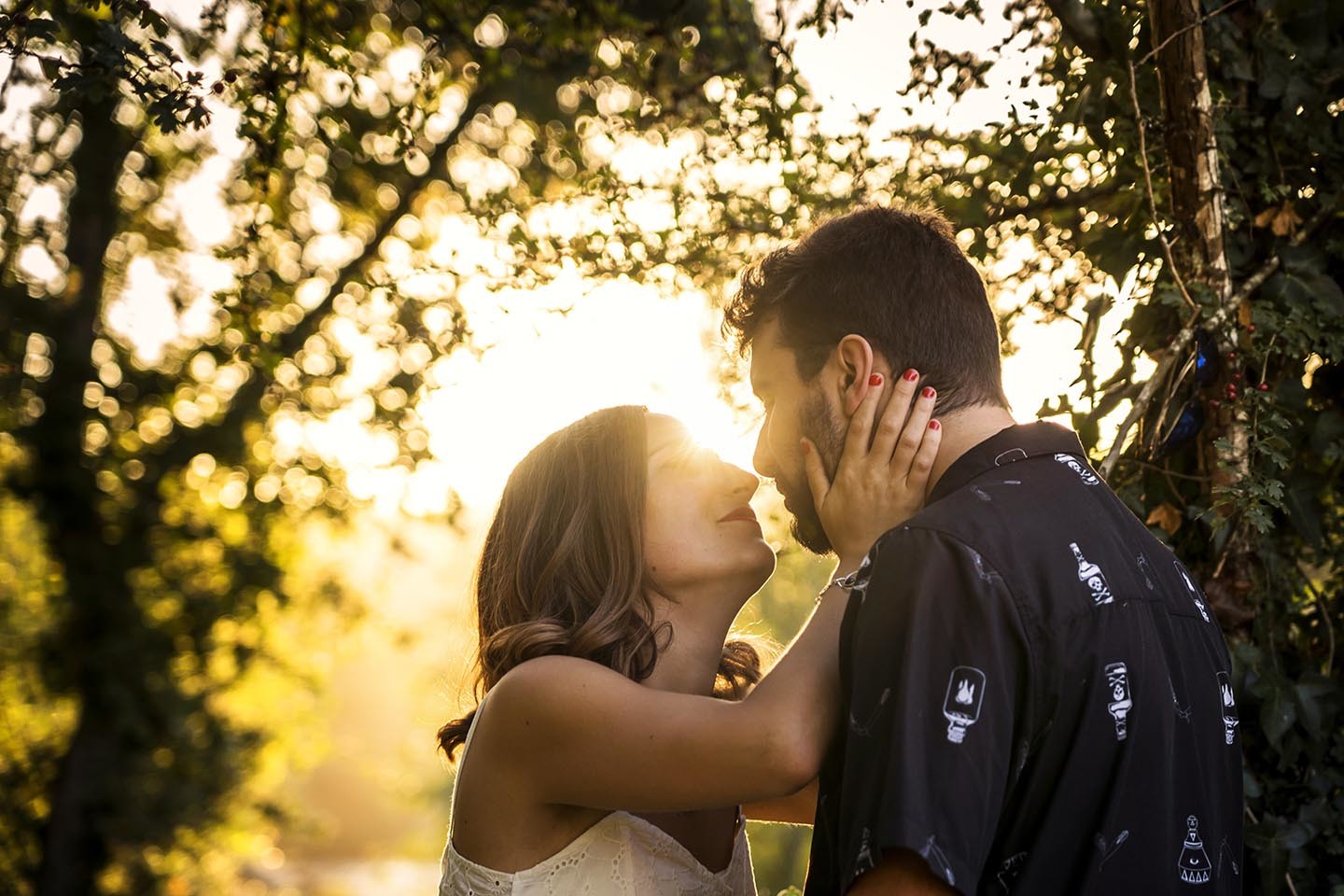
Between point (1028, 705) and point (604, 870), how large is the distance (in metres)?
1.20

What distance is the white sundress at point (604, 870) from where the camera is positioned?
2451 mm

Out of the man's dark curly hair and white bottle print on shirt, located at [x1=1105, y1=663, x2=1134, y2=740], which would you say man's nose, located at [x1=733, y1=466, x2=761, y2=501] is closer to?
the man's dark curly hair

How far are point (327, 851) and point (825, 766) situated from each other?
7540 cm

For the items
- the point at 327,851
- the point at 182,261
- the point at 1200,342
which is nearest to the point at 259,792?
the point at 182,261

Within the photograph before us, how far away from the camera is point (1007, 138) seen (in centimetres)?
316

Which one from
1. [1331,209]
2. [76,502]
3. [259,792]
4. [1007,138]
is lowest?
[259,792]

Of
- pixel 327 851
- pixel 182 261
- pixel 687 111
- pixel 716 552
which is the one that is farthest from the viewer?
pixel 327 851

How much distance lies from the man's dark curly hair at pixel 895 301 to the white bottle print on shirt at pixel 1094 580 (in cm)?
48

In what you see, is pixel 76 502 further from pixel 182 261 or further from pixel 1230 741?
pixel 1230 741

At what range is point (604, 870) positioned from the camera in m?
2.49

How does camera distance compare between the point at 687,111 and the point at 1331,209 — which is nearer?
the point at 1331,209

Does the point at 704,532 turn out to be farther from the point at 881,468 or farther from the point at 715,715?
the point at 715,715

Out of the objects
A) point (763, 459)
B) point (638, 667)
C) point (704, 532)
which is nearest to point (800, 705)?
point (763, 459)

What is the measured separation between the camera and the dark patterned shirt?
1.58 meters
